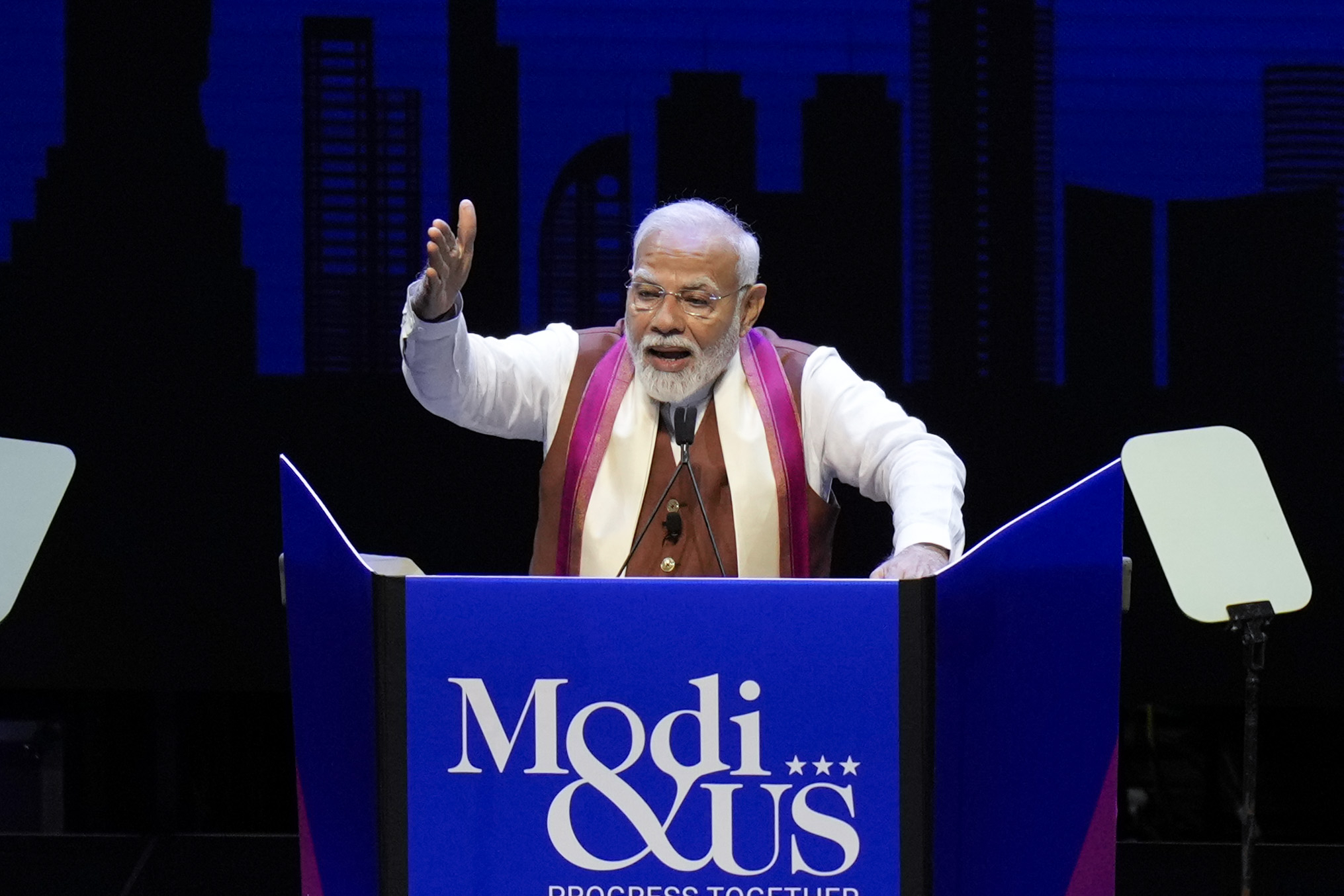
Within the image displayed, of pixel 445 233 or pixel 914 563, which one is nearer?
pixel 914 563

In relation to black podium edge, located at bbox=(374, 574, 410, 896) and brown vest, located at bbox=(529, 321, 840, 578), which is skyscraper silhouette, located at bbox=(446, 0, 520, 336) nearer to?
brown vest, located at bbox=(529, 321, 840, 578)

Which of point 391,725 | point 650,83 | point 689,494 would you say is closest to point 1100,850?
point 391,725

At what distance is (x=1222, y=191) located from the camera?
326 centimetres

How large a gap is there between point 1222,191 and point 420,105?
65.5 inches

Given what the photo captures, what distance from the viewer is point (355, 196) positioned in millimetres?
3291

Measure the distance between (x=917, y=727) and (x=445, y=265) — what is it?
96 cm

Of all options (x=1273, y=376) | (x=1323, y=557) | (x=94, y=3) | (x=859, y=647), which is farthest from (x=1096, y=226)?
(x=859, y=647)

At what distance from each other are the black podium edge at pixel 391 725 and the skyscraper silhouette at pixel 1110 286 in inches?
96.2

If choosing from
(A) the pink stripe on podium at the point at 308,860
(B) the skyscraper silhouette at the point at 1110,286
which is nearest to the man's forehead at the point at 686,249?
(A) the pink stripe on podium at the point at 308,860

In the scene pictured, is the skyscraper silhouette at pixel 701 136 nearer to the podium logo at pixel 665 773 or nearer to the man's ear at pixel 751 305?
the man's ear at pixel 751 305

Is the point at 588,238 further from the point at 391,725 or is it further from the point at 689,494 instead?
the point at 391,725

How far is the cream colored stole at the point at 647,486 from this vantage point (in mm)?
2043

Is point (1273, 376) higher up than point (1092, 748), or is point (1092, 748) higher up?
point (1273, 376)

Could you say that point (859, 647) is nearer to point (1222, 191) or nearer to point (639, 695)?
point (639, 695)
